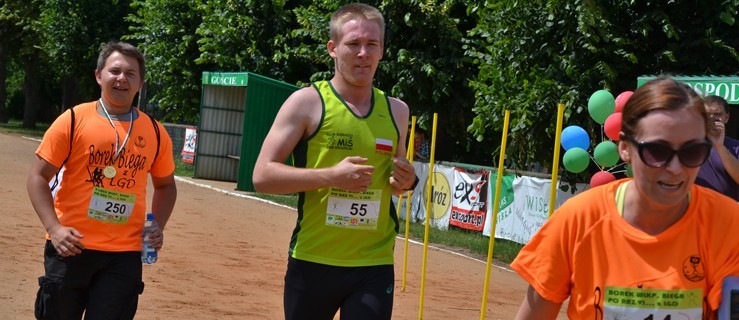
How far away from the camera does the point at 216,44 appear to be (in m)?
26.5

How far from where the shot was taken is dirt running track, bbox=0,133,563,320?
9.67 m

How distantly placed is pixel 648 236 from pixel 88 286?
3.21 metres

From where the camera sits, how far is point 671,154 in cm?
268

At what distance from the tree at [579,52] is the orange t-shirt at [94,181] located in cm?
931

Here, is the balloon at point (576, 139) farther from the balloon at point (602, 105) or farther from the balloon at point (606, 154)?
the balloon at point (602, 105)

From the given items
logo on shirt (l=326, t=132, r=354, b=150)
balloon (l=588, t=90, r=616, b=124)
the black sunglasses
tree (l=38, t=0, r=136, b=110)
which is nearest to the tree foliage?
tree (l=38, t=0, r=136, b=110)

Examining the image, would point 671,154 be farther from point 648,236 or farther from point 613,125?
point 613,125

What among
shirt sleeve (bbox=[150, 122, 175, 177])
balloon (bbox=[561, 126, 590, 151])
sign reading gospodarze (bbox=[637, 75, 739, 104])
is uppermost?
sign reading gospodarze (bbox=[637, 75, 739, 104])

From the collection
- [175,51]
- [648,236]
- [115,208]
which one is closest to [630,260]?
[648,236]

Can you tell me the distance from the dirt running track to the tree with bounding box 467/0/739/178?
2207mm

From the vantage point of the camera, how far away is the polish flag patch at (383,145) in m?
4.49

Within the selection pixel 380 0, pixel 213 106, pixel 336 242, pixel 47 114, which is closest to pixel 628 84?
pixel 380 0

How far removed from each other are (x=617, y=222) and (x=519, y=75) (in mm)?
12423

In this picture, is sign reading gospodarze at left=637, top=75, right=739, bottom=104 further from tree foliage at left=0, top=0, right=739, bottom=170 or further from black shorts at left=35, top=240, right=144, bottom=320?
black shorts at left=35, top=240, right=144, bottom=320
